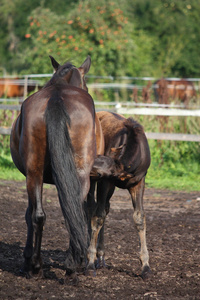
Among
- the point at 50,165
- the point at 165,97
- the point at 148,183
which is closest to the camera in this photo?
the point at 50,165

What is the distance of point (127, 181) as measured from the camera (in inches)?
190

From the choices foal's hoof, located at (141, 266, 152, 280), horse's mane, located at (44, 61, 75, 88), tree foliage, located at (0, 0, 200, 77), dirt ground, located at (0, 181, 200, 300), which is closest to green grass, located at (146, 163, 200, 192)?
dirt ground, located at (0, 181, 200, 300)

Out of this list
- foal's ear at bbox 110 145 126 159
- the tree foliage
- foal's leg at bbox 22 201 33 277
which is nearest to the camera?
foal's leg at bbox 22 201 33 277

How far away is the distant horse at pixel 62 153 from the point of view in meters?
4.03

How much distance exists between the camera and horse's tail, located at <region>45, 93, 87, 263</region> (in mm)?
3990

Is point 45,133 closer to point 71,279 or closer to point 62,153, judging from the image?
point 62,153

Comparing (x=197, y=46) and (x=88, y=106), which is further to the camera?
(x=197, y=46)

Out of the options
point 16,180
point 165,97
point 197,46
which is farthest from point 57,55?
point 197,46

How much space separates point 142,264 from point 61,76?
1.96 meters

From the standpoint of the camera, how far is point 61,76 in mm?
4770

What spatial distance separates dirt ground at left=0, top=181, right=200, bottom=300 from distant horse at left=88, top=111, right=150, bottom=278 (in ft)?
0.69

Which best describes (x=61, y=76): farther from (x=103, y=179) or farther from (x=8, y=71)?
(x=8, y=71)

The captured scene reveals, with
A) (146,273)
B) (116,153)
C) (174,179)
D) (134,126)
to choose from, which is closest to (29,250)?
(146,273)

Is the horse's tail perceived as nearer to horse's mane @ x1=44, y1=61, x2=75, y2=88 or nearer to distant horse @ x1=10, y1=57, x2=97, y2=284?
distant horse @ x1=10, y1=57, x2=97, y2=284
